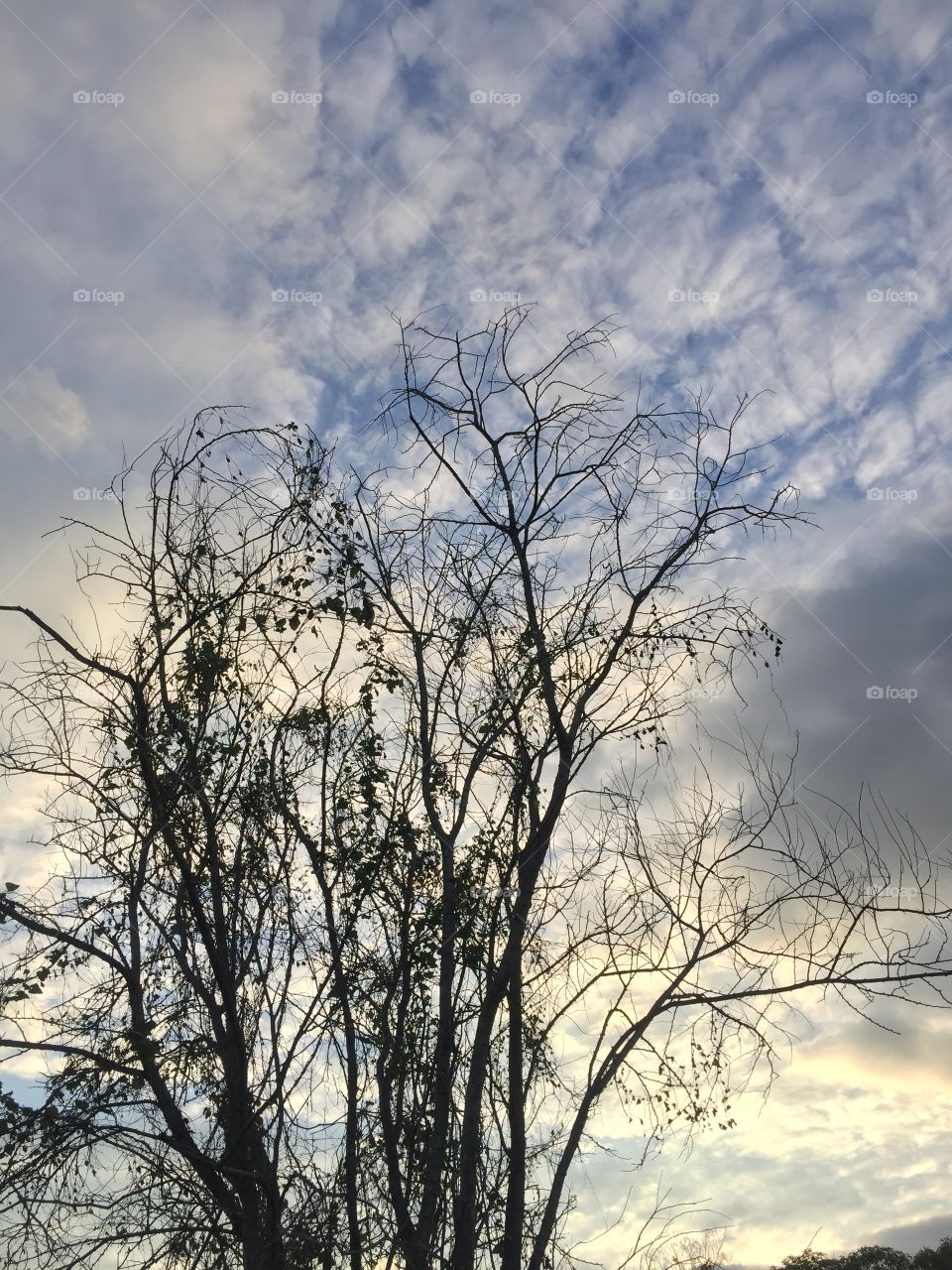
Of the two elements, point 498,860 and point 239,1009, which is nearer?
point 239,1009

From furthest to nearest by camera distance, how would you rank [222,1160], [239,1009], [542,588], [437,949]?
[542,588], [437,949], [239,1009], [222,1160]

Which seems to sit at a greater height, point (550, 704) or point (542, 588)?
point (542, 588)

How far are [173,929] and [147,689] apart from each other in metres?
1.60

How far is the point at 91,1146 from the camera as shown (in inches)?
238

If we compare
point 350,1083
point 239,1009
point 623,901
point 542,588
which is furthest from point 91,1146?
point 542,588

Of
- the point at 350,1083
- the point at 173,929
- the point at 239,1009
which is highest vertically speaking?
the point at 173,929

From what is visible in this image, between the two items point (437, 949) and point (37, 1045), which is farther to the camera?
point (437, 949)

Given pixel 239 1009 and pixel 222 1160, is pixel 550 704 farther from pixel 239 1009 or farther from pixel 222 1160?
pixel 222 1160

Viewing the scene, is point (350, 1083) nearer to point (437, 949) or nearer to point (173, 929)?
point (437, 949)

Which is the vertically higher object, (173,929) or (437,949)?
(173,929)

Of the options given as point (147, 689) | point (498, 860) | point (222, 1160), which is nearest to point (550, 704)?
A: point (498, 860)

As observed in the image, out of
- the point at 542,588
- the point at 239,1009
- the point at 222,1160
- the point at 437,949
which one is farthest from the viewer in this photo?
the point at 542,588

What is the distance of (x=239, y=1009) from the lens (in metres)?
6.37

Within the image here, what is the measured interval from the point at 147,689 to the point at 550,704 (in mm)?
2746
